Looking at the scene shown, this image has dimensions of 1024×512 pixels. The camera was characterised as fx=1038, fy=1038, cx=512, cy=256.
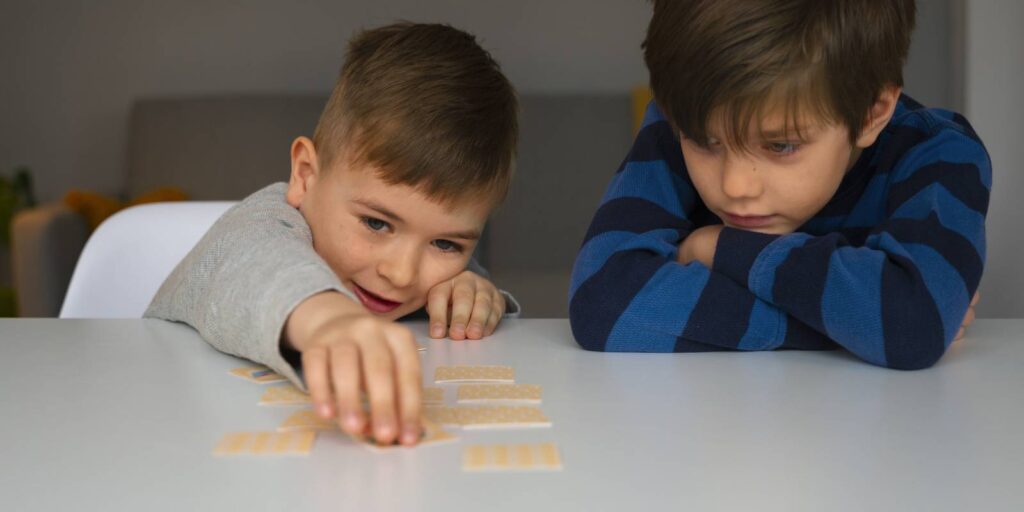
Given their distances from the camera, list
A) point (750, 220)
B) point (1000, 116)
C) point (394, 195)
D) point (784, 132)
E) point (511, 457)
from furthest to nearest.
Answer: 1. point (1000, 116)
2. point (394, 195)
3. point (750, 220)
4. point (784, 132)
5. point (511, 457)

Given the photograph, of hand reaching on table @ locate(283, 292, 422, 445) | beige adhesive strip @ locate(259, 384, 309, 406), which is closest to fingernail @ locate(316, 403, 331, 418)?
hand reaching on table @ locate(283, 292, 422, 445)

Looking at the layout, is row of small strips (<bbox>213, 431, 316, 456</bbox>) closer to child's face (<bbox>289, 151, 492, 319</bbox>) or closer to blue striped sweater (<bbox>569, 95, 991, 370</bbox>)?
blue striped sweater (<bbox>569, 95, 991, 370</bbox>)

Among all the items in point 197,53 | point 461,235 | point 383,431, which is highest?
point 383,431

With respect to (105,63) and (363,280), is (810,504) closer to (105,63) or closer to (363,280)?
(363,280)

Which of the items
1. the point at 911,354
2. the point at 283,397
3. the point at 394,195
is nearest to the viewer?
the point at 283,397

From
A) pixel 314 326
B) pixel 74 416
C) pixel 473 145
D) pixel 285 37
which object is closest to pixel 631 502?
pixel 314 326

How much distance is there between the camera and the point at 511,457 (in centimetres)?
60

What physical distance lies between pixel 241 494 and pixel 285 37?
155 inches

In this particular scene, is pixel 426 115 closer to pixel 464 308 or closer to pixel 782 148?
pixel 464 308

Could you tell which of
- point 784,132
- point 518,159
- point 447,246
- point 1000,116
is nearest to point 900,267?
point 784,132

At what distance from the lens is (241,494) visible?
1.75ft

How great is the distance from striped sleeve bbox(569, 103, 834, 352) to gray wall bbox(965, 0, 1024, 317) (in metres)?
1.31

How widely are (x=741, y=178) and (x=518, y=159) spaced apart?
3.02m

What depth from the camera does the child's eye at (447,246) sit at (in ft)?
4.23
